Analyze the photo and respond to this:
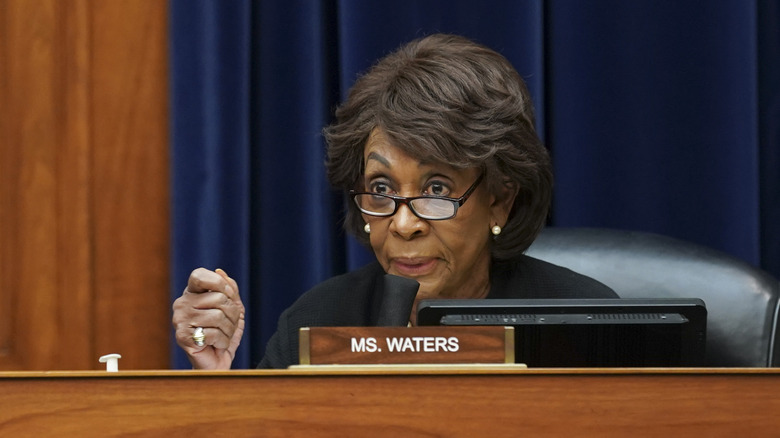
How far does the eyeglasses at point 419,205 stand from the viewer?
4.73 ft

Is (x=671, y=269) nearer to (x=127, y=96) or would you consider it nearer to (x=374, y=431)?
(x=374, y=431)

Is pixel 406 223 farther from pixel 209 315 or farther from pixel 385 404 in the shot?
pixel 385 404

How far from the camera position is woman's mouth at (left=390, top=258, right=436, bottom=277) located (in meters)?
1.47

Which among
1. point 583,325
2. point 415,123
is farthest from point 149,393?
point 415,123

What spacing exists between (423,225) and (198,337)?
40 cm

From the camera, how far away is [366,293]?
161 cm

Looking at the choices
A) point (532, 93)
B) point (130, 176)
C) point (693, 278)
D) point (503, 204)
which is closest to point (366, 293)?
point (503, 204)

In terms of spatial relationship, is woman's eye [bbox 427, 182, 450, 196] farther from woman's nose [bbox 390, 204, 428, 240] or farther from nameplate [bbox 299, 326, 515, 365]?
nameplate [bbox 299, 326, 515, 365]

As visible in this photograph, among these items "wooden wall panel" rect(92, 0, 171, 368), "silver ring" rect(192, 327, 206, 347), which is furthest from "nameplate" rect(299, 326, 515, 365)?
"wooden wall panel" rect(92, 0, 171, 368)

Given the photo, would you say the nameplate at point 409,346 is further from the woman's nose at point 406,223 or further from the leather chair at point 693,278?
the leather chair at point 693,278

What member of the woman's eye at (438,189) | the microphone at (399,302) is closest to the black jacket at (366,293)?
the woman's eye at (438,189)

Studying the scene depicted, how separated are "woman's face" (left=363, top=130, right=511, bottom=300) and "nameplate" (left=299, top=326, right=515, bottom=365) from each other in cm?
62

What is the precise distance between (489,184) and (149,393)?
0.83 metres

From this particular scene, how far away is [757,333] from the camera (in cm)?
147
